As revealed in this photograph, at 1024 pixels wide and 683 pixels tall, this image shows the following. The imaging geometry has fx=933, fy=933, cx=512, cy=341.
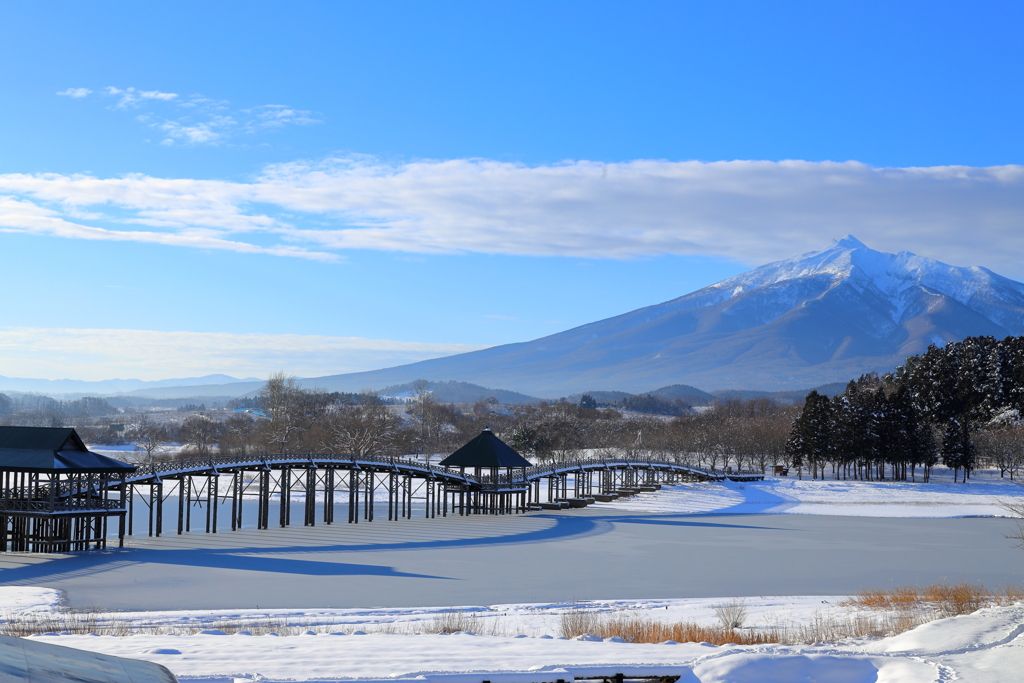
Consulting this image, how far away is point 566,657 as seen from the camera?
44.7ft

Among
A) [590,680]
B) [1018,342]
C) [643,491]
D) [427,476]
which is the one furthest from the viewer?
[1018,342]

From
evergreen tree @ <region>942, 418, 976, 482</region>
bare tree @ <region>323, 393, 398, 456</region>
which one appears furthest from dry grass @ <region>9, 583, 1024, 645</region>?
evergreen tree @ <region>942, 418, 976, 482</region>

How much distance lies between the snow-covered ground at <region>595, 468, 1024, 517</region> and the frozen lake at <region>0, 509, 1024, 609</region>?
43.4 ft

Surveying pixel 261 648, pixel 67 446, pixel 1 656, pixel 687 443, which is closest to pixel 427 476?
pixel 67 446

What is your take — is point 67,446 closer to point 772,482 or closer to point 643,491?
point 643,491

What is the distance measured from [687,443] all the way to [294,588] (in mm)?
95016

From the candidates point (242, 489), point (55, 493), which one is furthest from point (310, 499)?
point (55, 493)

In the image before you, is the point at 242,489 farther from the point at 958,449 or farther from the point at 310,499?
the point at 958,449

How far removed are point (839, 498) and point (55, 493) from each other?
58527mm

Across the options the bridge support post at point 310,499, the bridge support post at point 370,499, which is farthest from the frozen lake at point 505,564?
the bridge support post at point 370,499

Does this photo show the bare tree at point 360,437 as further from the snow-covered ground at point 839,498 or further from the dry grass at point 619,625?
the dry grass at point 619,625

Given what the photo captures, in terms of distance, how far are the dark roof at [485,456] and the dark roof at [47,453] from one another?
2532 cm

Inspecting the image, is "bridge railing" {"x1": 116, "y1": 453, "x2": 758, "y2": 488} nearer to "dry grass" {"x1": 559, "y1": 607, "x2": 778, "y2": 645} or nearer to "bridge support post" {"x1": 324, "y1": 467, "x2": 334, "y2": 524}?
"bridge support post" {"x1": 324, "y1": 467, "x2": 334, "y2": 524}

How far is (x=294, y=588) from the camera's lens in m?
27.9
